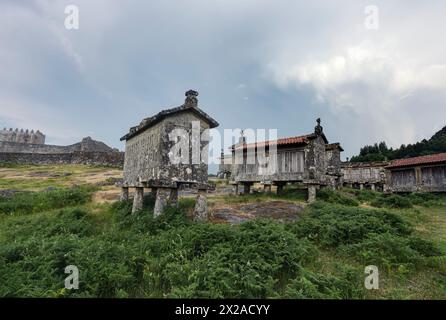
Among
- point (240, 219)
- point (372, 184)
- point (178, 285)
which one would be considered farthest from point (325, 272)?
point (372, 184)

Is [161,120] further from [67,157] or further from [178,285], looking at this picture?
[67,157]

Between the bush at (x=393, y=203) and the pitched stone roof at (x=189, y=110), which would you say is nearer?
the pitched stone roof at (x=189, y=110)

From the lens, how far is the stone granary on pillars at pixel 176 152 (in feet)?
34.4

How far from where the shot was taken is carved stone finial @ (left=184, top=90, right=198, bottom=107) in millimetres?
11259

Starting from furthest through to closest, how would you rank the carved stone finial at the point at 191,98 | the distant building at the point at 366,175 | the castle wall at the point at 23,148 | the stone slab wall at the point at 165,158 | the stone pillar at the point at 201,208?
1. the castle wall at the point at 23,148
2. the distant building at the point at 366,175
3. the carved stone finial at the point at 191,98
4. the stone pillar at the point at 201,208
5. the stone slab wall at the point at 165,158

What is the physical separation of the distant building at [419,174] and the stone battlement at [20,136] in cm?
6593

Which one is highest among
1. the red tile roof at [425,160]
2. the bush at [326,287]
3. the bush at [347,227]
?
the red tile roof at [425,160]

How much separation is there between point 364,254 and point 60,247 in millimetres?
8032

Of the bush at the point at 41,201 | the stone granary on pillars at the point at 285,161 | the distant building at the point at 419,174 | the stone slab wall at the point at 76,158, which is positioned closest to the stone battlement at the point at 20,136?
the stone slab wall at the point at 76,158

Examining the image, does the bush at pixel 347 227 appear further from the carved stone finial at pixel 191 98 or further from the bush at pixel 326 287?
the carved stone finial at pixel 191 98

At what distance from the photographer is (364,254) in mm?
7262

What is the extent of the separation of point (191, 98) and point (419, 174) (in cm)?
2640

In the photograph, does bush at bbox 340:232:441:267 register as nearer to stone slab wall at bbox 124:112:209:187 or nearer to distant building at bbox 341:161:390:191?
stone slab wall at bbox 124:112:209:187
